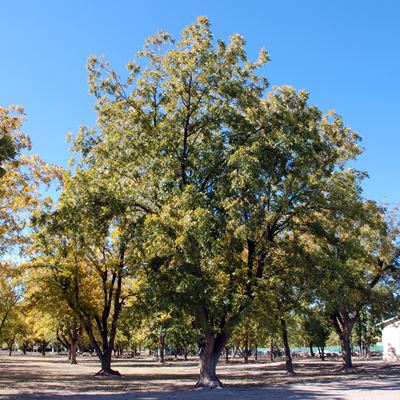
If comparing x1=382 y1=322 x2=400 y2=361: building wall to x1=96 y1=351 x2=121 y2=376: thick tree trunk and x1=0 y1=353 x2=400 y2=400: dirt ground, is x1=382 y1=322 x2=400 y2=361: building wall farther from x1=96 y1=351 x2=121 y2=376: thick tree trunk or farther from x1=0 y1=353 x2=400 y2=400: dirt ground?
x1=96 y1=351 x2=121 y2=376: thick tree trunk

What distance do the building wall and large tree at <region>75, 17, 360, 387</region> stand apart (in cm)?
3839

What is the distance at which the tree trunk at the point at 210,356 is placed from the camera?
20.4 meters

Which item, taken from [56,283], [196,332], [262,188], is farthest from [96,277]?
[262,188]

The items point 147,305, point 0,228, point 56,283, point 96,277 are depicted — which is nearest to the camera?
point 147,305

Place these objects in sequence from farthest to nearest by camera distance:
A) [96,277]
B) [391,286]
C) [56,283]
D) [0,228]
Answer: [391,286], [96,277], [56,283], [0,228]

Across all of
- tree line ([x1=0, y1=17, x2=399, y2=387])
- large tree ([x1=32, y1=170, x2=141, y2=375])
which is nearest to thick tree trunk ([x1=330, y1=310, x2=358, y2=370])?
tree line ([x1=0, y1=17, x2=399, y2=387])

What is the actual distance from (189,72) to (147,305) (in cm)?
1097

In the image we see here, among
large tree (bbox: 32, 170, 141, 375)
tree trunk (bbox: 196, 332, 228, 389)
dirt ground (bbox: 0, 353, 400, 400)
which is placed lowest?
dirt ground (bbox: 0, 353, 400, 400)

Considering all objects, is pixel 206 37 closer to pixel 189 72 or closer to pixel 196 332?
pixel 189 72

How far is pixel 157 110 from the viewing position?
74.5 feet

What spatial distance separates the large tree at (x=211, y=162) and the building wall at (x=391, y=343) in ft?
126

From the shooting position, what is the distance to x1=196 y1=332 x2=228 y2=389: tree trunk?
66.8 feet

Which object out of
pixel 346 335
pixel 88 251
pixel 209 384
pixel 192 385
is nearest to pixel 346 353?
pixel 346 335

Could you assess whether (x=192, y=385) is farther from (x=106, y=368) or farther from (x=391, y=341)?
(x=391, y=341)
